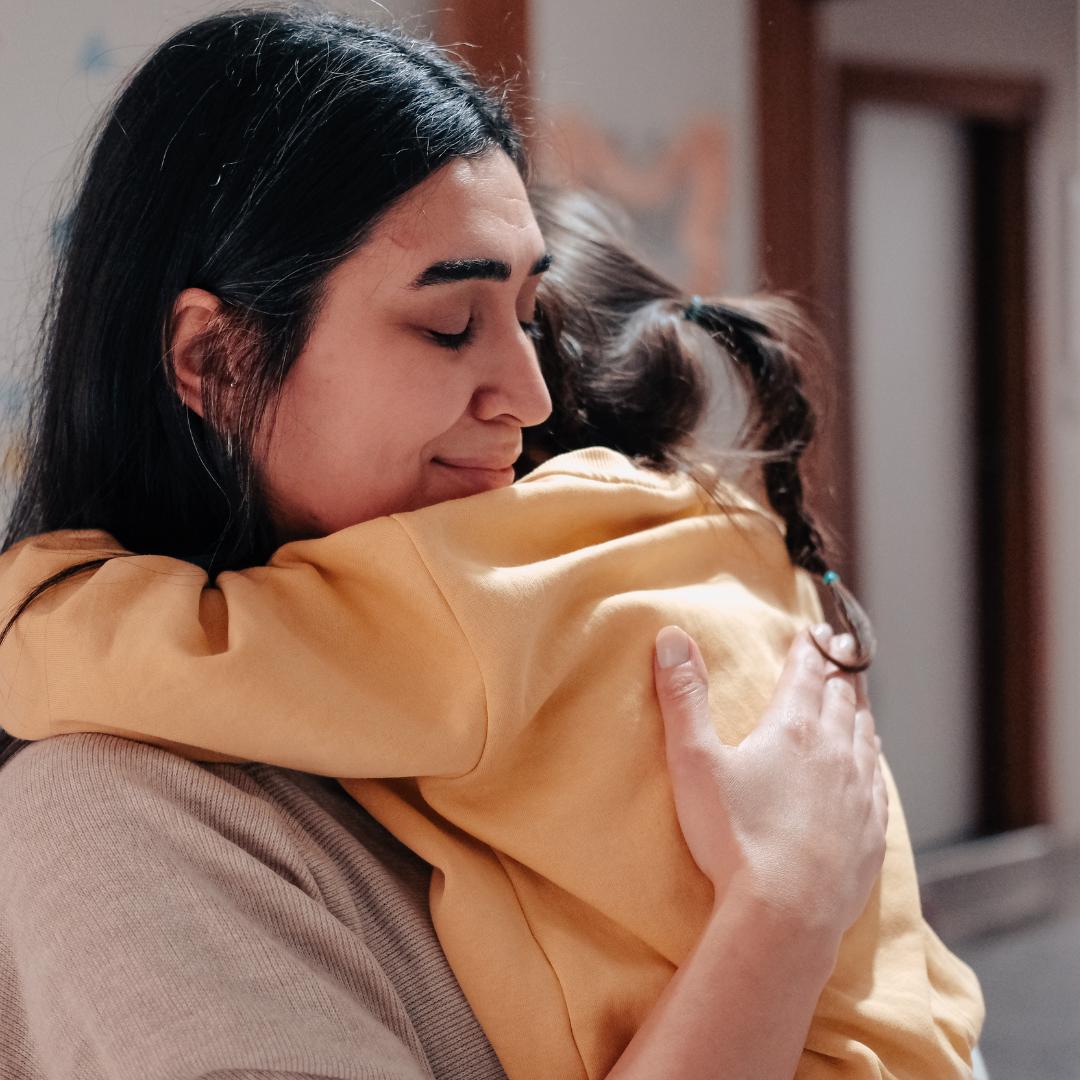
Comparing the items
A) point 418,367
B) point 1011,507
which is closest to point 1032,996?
point 1011,507

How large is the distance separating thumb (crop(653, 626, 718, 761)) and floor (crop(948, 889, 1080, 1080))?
1921 mm

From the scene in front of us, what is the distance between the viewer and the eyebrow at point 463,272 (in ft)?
2.75

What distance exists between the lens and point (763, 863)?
82 centimetres

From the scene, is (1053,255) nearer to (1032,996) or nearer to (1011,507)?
(1011,507)

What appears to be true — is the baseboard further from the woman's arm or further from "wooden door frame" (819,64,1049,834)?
the woman's arm

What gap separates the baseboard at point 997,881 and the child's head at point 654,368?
2055 mm

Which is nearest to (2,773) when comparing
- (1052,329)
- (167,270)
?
(167,270)

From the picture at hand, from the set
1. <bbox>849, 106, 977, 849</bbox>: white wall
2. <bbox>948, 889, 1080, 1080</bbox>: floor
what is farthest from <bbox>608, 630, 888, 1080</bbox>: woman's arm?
<bbox>849, 106, 977, 849</bbox>: white wall

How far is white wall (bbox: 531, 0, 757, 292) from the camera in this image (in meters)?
2.31

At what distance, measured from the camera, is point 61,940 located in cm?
71

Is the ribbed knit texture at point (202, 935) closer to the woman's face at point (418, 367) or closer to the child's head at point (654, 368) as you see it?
the woman's face at point (418, 367)

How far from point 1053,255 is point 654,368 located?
2.48 m

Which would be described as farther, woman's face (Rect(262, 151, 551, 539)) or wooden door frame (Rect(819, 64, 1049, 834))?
wooden door frame (Rect(819, 64, 1049, 834))

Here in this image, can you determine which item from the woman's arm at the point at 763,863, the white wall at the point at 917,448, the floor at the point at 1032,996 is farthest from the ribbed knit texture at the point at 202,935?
the white wall at the point at 917,448
